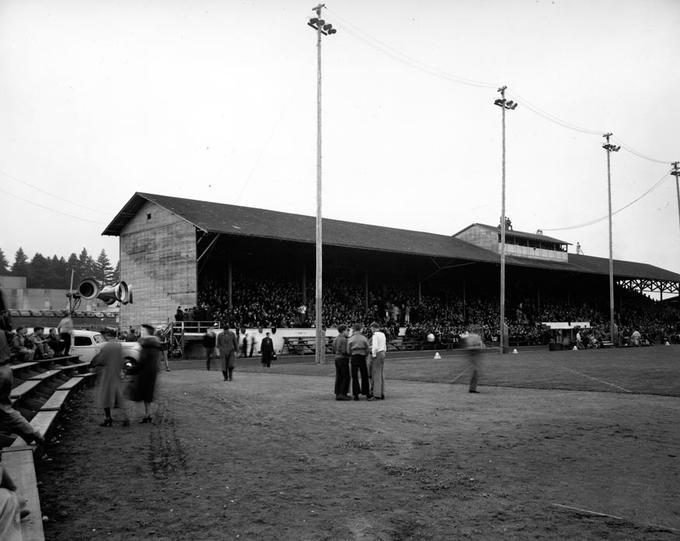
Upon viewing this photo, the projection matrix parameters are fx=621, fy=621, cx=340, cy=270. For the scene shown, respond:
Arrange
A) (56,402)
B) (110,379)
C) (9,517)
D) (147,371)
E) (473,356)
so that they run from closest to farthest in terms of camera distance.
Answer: (9,517) → (56,402) → (110,379) → (147,371) → (473,356)

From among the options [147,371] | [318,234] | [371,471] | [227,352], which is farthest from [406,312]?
[371,471]

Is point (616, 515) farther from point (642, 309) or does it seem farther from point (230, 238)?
point (642, 309)

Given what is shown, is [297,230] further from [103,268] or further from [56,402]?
[103,268]

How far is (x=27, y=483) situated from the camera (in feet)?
17.3

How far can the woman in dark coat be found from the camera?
10.4 metres

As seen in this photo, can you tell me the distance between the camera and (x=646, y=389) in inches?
568

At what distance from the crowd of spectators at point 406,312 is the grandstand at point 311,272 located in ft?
0.34

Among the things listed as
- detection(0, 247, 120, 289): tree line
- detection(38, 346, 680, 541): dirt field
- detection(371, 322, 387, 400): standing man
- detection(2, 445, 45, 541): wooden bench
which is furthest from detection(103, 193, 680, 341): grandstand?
detection(0, 247, 120, 289): tree line

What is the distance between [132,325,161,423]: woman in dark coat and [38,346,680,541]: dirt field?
0.50m

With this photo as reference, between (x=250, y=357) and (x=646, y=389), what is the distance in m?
22.7

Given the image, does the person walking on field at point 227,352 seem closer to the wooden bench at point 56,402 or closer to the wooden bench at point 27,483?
the wooden bench at point 56,402

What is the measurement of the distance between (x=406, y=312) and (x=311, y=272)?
26.0ft

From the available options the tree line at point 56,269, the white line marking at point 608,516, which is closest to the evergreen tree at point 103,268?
the tree line at point 56,269

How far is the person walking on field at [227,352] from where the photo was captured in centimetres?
1794
